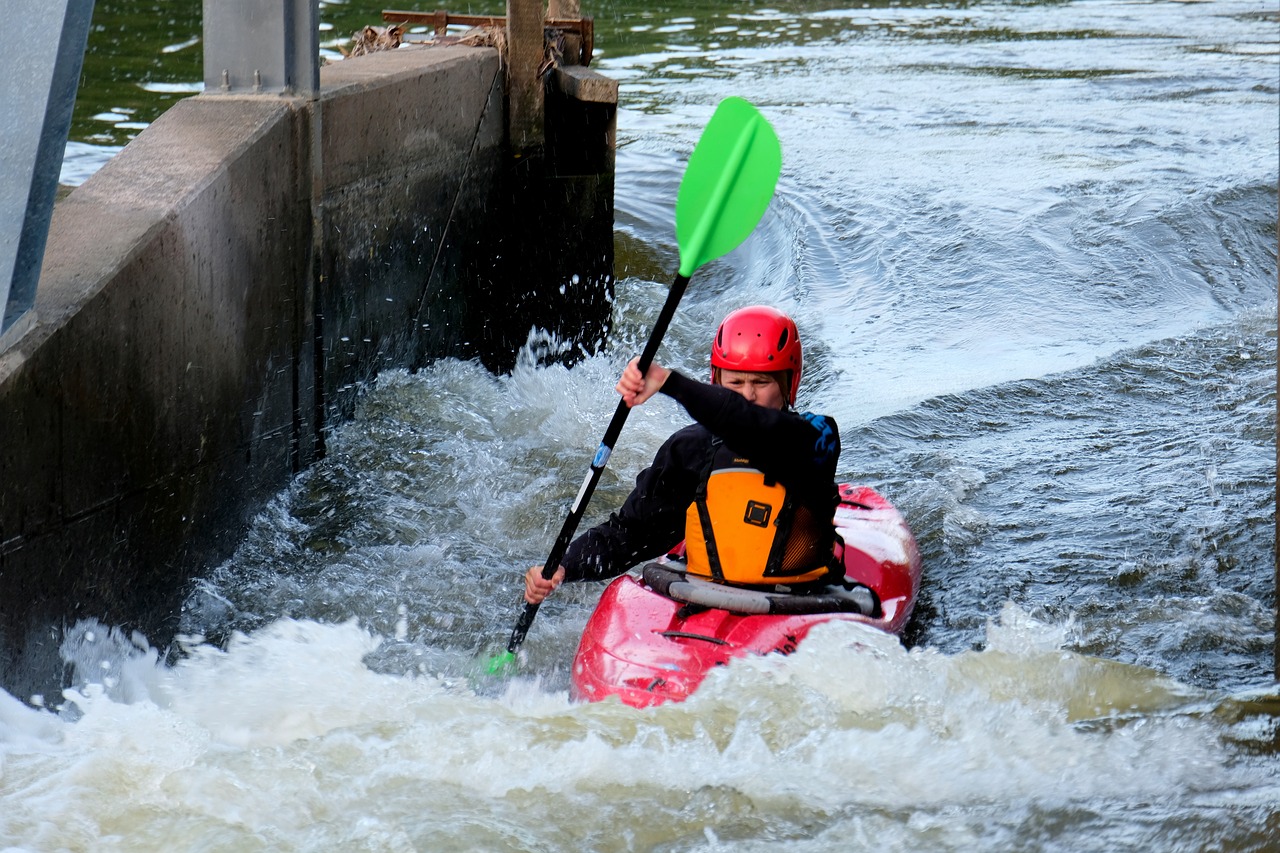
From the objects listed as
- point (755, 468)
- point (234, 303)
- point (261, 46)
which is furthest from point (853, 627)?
point (261, 46)

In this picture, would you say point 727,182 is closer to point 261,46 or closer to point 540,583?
point 540,583

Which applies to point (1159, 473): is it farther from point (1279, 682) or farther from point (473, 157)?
point (473, 157)

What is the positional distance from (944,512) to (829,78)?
35.9 feet

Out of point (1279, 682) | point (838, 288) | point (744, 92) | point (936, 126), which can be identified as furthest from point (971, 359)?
point (744, 92)

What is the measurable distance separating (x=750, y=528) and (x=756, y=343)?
21.1 inches

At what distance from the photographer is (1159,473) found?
6.06 m

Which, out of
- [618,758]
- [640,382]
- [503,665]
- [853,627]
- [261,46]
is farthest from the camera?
[261,46]

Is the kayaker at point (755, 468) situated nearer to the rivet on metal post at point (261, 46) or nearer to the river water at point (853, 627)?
the river water at point (853, 627)

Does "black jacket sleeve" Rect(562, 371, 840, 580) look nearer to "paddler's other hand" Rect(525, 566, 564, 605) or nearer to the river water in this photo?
"paddler's other hand" Rect(525, 566, 564, 605)

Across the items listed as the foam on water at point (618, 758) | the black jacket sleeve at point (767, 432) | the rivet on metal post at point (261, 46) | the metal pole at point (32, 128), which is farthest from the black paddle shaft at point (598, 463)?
the rivet on metal post at point (261, 46)

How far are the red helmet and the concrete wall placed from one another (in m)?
1.77

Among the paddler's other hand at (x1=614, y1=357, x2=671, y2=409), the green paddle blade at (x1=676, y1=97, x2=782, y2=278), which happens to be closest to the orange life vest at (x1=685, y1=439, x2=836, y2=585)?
the paddler's other hand at (x1=614, y1=357, x2=671, y2=409)

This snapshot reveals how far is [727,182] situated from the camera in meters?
4.04

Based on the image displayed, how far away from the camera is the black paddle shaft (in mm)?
3686
